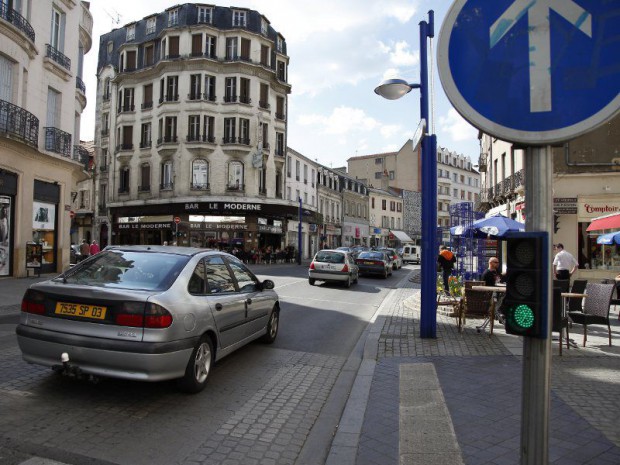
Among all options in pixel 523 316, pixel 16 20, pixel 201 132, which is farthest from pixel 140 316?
pixel 201 132

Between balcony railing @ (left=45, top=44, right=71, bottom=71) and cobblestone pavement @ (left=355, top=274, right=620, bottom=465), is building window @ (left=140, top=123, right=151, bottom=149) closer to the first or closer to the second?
balcony railing @ (left=45, top=44, right=71, bottom=71)

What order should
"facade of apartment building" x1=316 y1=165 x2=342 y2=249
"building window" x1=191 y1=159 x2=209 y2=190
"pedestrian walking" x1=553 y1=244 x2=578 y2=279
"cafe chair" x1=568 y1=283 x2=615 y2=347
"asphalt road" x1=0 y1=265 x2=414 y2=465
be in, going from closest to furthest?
1. "asphalt road" x1=0 y1=265 x2=414 y2=465
2. "cafe chair" x1=568 y1=283 x2=615 y2=347
3. "pedestrian walking" x1=553 y1=244 x2=578 y2=279
4. "building window" x1=191 y1=159 x2=209 y2=190
5. "facade of apartment building" x1=316 y1=165 x2=342 y2=249

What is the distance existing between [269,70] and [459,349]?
119 feet

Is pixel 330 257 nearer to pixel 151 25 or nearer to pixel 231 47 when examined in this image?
pixel 231 47

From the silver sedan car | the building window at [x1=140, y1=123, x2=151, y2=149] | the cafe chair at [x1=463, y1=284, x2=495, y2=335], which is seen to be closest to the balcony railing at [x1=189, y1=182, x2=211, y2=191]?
the building window at [x1=140, y1=123, x2=151, y2=149]

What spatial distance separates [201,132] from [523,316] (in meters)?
37.8

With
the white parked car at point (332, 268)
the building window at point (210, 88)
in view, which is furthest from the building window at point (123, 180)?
the white parked car at point (332, 268)

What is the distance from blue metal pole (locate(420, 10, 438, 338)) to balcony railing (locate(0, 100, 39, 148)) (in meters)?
14.2

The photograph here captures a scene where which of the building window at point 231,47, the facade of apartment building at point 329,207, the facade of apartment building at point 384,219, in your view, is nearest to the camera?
the building window at point 231,47

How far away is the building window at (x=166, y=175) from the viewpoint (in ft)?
127

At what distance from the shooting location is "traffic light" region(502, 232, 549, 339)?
2.10 m

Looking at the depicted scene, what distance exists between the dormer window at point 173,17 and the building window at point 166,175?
1159 cm

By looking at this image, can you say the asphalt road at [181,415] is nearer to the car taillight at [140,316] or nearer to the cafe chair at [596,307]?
the car taillight at [140,316]

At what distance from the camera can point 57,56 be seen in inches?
752
